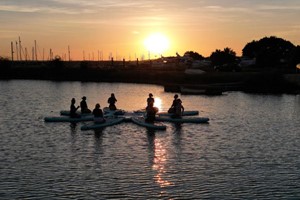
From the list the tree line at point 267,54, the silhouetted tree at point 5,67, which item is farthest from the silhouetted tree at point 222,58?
the silhouetted tree at point 5,67

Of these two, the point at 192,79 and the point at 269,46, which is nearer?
the point at 192,79

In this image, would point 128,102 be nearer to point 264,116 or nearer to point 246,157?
point 264,116

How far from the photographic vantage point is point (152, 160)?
28.3 m

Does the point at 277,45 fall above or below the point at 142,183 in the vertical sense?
above

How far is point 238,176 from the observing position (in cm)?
2470

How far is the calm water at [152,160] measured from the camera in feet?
73.1

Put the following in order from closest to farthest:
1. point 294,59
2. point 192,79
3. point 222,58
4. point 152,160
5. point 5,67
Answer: point 152,160 → point 192,79 → point 294,59 → point 222,58 → point 5,67

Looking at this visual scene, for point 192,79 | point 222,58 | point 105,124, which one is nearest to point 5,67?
point 222,58

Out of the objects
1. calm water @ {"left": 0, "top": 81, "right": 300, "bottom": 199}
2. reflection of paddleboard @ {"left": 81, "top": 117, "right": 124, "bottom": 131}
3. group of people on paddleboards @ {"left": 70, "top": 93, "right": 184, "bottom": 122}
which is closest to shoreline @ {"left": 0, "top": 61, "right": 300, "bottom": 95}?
group of people on paddleboards @ {"left": 70, "top": 93, "right": 184, "bottom": 122}

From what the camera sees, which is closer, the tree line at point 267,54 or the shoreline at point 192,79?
the shoreline at point 192,79

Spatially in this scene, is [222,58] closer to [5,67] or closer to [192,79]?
[192,79]

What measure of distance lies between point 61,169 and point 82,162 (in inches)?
76.1

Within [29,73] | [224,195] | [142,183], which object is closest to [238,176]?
[224,195]

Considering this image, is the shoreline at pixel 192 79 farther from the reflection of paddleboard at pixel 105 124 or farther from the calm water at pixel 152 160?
the reflection of paddleboard at pixel 105 124
